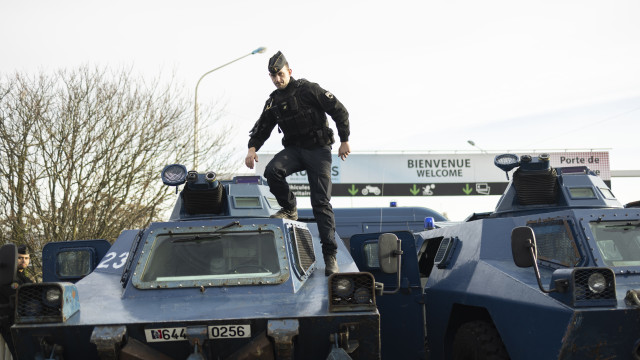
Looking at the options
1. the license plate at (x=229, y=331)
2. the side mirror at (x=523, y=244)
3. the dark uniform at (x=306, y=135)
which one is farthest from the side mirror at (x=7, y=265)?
the side mirror at (x=523, y=244)

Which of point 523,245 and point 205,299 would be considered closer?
point 523,245

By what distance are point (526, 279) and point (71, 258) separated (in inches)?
180

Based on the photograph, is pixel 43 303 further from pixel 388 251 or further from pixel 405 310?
pixel 405 310

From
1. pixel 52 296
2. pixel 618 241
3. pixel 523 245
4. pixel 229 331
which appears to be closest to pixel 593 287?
pixel 523 245

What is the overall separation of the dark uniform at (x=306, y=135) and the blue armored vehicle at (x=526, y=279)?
32.2 inches

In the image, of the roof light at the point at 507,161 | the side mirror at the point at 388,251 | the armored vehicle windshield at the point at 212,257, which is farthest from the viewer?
the roof light at the point at 507,161

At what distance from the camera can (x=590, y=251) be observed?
21.4ft

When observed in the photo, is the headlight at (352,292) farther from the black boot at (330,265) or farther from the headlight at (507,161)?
the headlight at (507,161)

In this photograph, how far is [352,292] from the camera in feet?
17.9

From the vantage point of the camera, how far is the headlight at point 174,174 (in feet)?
24.9

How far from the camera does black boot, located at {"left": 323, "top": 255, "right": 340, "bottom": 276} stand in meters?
6.61

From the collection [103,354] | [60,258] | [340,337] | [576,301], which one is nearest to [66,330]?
[103,354]

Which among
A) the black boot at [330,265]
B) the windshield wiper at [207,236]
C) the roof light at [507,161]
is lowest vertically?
the black boot at [330,265]

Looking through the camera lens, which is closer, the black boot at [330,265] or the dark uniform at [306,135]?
the black boot at [330,265]
